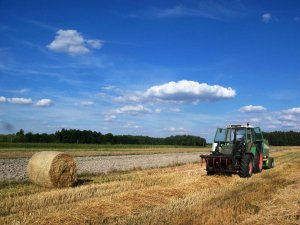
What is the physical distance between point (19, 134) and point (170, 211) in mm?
78623

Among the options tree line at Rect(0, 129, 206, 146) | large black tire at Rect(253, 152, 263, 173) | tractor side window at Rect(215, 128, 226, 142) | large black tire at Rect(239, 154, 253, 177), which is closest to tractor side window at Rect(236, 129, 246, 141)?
tractor side window at Rect(215, 128, 226, 142)

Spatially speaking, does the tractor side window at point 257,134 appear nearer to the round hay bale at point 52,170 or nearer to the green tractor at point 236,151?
the green tractor at point 236,151

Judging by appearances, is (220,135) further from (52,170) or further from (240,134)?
(52,170)

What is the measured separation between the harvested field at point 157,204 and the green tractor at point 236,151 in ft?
7.99

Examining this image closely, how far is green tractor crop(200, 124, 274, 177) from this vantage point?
15.1m

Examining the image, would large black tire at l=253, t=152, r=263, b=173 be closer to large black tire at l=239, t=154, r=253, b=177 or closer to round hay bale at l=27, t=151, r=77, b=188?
large black tire at l=239, t=154, r=253, b=177

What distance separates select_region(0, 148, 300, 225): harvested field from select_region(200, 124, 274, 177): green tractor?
7.99ft

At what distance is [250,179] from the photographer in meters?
14.3

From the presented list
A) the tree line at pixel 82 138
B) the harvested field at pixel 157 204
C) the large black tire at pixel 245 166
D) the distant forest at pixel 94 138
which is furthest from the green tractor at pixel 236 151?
the tree line at pixel 82 138

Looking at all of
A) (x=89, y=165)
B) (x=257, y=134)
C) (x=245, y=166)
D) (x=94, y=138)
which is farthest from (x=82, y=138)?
(x=245, y=166)

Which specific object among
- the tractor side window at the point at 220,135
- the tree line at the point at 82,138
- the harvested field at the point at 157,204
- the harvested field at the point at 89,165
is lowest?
the harvested field at the point at 157,204

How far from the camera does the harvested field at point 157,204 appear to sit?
7469 millimetres

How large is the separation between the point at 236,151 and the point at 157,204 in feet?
23.6

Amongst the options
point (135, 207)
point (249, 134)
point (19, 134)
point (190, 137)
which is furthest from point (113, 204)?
point (190, 137)
